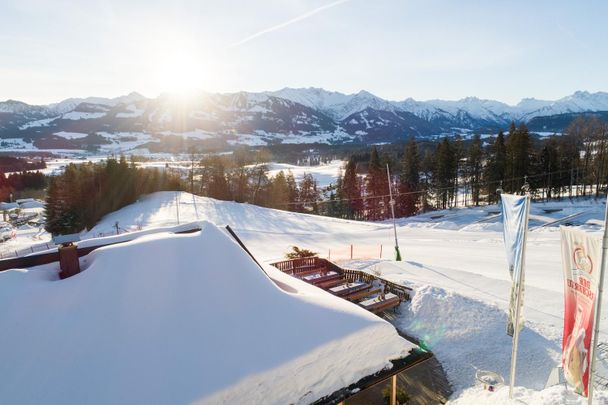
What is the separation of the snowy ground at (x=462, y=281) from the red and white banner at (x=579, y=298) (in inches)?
24.6

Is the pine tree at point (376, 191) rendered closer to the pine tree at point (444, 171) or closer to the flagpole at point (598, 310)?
the pine tree at point (444, 171)

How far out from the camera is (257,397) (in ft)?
15.7

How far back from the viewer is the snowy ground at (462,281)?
8.93 m

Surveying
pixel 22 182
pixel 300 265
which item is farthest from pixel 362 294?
pixel 22 182

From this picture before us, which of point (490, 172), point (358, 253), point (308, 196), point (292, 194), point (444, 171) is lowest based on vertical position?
point (308, 196)

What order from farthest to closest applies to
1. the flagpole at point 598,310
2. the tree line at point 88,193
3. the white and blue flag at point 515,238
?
the tree line at point 88,193 → the white and blue flag at point 515,238 → the flagpole at point 598,310

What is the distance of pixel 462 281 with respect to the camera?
1456 cm

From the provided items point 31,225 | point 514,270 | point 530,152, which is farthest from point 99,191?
point 530,152

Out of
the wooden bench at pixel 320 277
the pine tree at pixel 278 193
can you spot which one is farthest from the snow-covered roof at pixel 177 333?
the pine tree at pixel 278 193

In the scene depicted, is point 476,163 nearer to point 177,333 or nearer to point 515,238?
point 515,238

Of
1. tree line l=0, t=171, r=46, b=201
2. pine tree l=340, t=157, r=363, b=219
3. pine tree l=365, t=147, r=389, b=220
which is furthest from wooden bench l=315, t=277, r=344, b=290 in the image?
tree line l=0, t=171, r=46, b=201

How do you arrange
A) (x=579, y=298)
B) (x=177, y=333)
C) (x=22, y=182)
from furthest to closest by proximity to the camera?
(x=22, y=182)
(x=579, y=298)
(x=177, y=333)

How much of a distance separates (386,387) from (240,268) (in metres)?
4.88

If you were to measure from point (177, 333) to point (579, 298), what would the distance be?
250 inches
